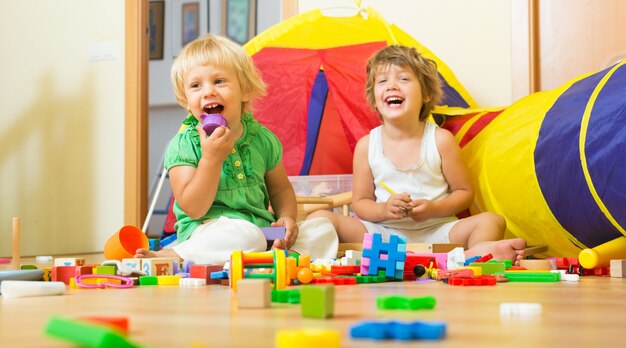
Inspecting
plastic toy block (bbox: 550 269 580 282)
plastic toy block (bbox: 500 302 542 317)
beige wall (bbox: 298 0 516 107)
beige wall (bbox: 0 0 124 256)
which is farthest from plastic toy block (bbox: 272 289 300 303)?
beige wall (bbox: 0 0 124 256)

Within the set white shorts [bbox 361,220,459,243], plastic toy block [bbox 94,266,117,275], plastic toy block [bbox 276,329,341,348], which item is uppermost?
white shorts [bbox 361,220,459,243]

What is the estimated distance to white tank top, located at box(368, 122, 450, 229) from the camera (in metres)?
1.78

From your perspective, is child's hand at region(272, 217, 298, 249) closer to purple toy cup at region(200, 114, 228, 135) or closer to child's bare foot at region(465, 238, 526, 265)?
purple toy cup at region(200, 114, 228, 135)

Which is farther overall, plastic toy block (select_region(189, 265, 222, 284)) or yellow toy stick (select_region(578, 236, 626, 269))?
yellow toy stick (select_region(578, 236, 626, 269))

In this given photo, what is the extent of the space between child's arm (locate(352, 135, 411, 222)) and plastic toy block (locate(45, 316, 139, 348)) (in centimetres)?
125

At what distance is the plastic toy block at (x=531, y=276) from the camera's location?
117 cm

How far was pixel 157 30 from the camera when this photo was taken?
4.02 m

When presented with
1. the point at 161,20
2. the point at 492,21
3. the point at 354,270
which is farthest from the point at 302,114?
the point at 161,20

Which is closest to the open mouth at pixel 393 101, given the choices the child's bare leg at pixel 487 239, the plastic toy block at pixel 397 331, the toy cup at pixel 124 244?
the child's bare leg at pixel 487 239

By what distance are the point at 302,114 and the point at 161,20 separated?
2012 mm

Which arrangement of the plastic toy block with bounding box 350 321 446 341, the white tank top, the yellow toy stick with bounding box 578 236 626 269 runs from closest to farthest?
the plastic toy block with bounding box 350 321 446 341 → the yellow toy stick with bounding box 578 236 626 269 → the white tank top

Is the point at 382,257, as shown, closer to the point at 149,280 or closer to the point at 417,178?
the point at 149,280

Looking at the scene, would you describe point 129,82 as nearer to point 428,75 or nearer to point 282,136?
point 282,136

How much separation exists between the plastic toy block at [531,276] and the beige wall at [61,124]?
194 centimetres
